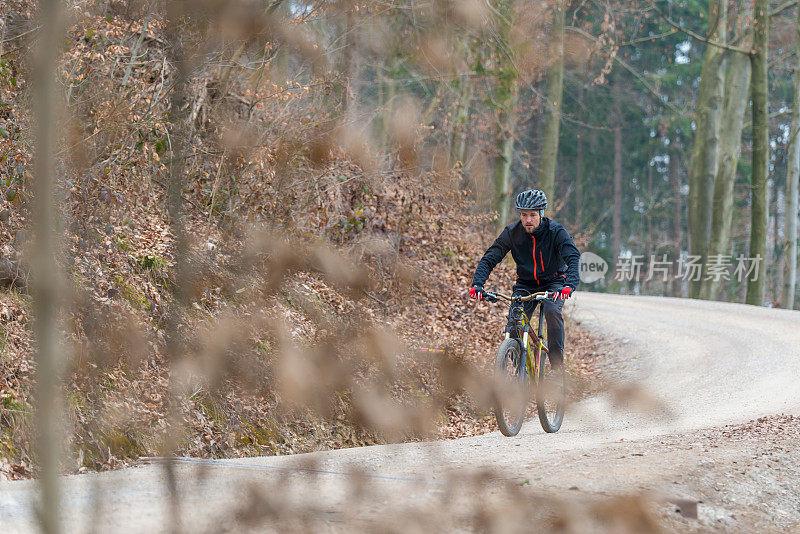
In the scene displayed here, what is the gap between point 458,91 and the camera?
774 inches

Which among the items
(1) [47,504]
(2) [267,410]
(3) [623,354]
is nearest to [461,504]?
(1) [47,504]

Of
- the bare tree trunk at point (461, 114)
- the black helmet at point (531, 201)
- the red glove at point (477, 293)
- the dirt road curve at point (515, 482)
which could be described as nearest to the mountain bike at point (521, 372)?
the red glove at point (477, 293)

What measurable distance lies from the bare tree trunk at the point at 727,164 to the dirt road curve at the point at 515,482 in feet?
53.0

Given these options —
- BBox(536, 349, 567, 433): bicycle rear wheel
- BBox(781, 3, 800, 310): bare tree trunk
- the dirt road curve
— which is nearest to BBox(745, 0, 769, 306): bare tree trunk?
BBox(781, 3, 800, 310): bare tree trunk

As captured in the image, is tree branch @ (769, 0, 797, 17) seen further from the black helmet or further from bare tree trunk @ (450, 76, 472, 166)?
the black helmet

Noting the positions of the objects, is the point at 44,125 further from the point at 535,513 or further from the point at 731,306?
the point at 731,306

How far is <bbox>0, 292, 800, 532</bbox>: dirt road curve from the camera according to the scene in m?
4.06

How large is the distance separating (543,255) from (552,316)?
656 mm

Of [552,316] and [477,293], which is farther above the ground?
[477,293]

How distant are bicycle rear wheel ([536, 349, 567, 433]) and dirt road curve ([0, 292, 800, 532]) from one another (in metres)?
0.18

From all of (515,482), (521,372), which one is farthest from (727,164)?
(515,482)

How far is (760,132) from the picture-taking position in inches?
886

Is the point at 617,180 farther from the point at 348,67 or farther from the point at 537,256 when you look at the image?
the point at 537,256

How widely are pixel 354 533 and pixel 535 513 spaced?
1.13 meters
